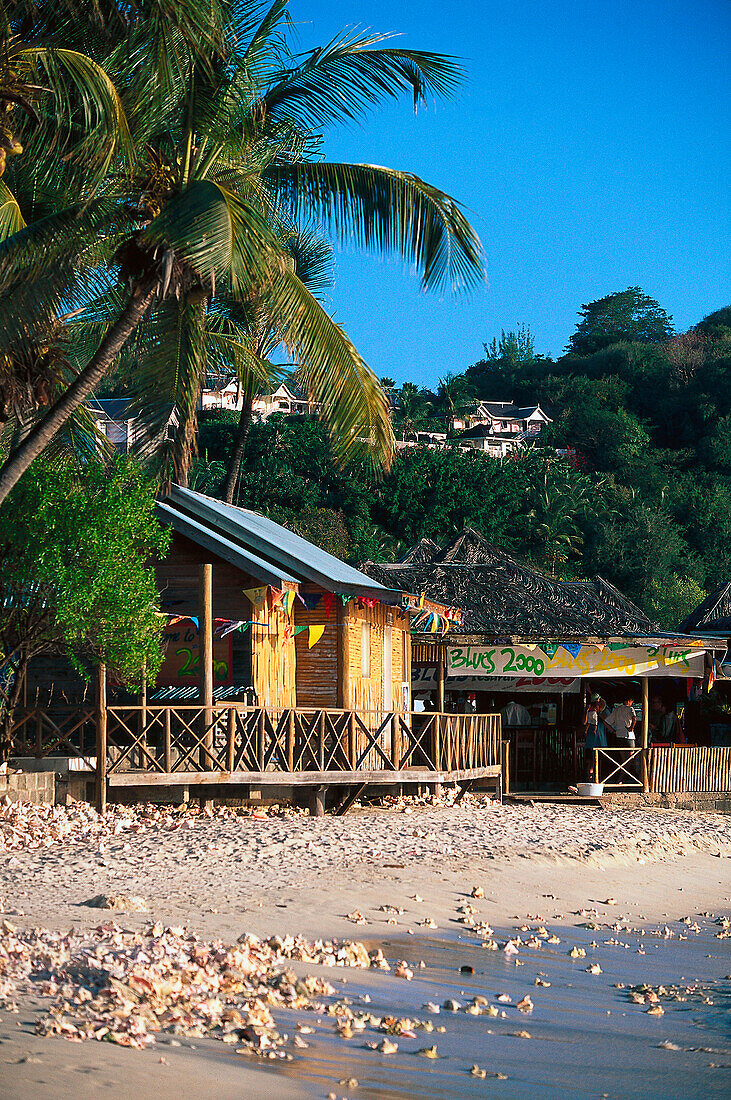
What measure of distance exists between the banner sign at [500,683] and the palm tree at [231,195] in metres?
13.0

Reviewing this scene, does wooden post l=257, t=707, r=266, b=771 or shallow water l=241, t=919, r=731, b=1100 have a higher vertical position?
wooden post l=257, t=707, r=266, b=771

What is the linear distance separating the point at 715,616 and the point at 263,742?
17.5 m

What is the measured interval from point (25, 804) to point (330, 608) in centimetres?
685

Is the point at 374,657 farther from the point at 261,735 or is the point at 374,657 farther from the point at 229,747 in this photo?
the point at 229,747

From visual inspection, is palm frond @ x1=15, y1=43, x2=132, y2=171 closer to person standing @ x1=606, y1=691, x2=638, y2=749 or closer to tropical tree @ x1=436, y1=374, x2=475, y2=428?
person standing @ x1=606, y1=691, x2=638, y2=749

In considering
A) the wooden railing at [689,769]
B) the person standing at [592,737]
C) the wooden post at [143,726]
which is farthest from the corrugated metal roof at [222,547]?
the wooden railing at [689,769]

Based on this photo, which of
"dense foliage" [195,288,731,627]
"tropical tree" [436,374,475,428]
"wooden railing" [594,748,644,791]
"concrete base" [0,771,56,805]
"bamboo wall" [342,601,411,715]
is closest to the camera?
"concrete base" [0,771,56,805]

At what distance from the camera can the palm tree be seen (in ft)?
37.4

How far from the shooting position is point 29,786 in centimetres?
1481

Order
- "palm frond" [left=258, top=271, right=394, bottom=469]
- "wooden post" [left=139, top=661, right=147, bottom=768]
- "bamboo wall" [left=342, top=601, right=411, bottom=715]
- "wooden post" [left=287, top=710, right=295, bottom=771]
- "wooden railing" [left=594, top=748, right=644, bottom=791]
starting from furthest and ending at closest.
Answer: "wooden railing" [left=594, top=748, right=644, bottom=791] → "bamboo wall" [left=342, top=601, right=411, bottom=715] → "wooden post" [left=287, top=710, right=295, bottom=771] → "wooden post" [left=139, top=661, right=147, bottom=768] → "palm frond" [left=258, top=271, right=394, bottom=469]

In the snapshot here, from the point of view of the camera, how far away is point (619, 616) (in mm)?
24047

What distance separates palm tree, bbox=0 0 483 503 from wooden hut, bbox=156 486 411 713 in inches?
211

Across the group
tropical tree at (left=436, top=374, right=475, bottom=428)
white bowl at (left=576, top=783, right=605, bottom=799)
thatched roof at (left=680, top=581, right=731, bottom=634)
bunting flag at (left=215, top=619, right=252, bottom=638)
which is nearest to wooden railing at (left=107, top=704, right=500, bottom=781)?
bunting flag at (left=215, top=619, right=252, bottom=638)

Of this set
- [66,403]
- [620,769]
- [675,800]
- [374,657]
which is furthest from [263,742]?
[675,800]
